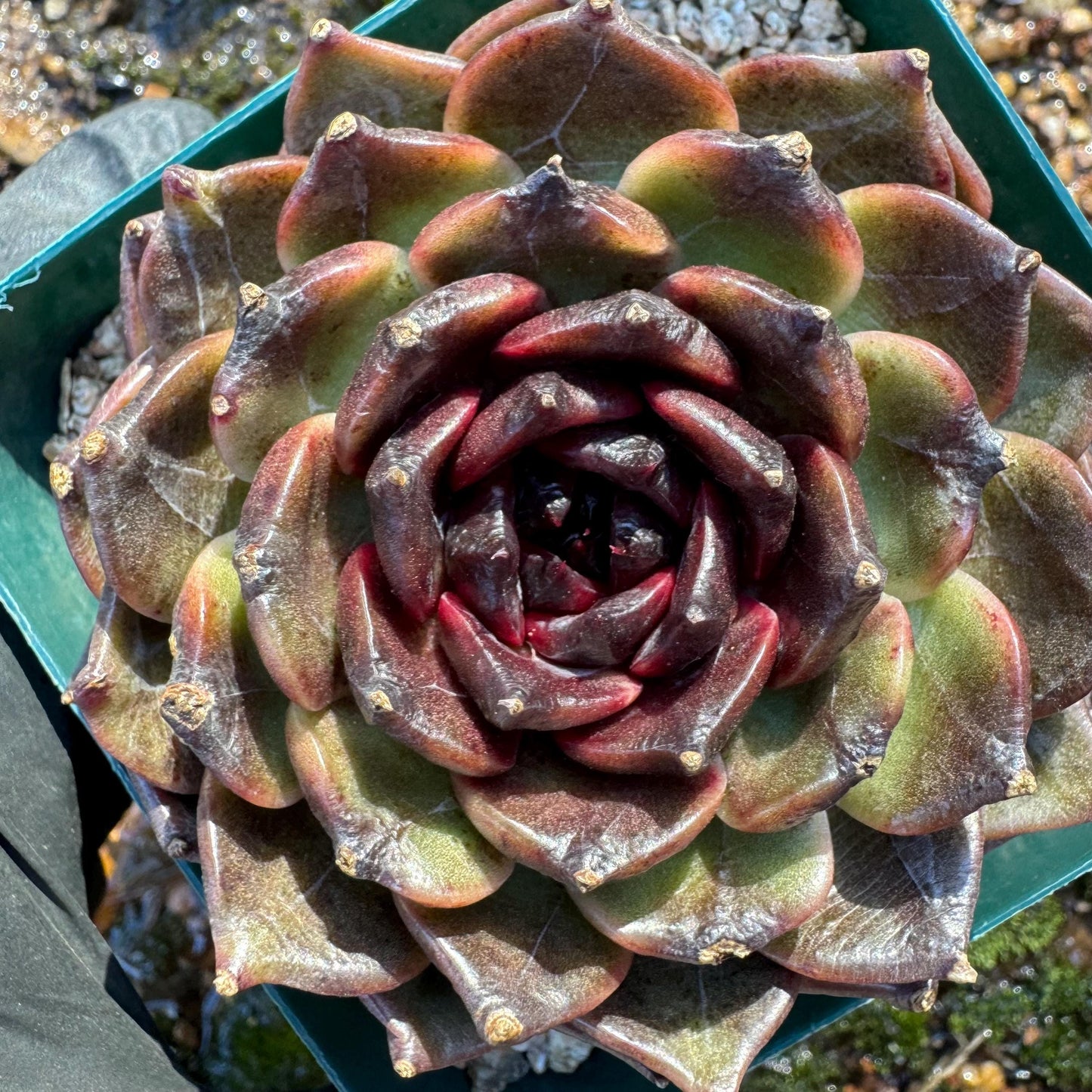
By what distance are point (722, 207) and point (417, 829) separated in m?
0.64

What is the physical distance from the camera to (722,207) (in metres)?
0.99

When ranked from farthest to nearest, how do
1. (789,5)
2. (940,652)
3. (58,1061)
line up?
(789,5) < (58,1061) < (940,652)

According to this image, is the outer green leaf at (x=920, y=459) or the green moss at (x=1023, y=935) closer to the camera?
the outer green leaf at (x=920, y=459)

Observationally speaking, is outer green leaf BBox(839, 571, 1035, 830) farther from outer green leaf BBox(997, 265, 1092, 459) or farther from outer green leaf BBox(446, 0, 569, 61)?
outer green leaf BBox(446, 0, 569, 61)

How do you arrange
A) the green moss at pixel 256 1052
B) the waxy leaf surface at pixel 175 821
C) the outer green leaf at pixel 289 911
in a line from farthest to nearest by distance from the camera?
the green moss at pixel 256 1052, the waxy leaf surface at pixel 175 821, the outer green leaf at pixel 289 911

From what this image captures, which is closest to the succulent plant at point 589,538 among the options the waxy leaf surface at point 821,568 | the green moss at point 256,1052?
the waxy leaf surface at point 821,568

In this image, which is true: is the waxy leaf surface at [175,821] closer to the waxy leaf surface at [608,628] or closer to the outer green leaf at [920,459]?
the waxy leaf surface at [608,628]

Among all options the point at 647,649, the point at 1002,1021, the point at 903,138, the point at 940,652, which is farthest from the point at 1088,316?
the point at 1002,1021

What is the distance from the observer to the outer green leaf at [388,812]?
3.15 feet

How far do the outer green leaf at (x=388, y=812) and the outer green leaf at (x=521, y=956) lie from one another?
55 mm

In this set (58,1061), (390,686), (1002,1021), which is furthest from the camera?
(1002,1021)

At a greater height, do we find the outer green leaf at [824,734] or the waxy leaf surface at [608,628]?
the waxy leaf surface at [608,628]

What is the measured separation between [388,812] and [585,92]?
2.30 ft

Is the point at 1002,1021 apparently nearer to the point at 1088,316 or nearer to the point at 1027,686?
the point at 1027,686
